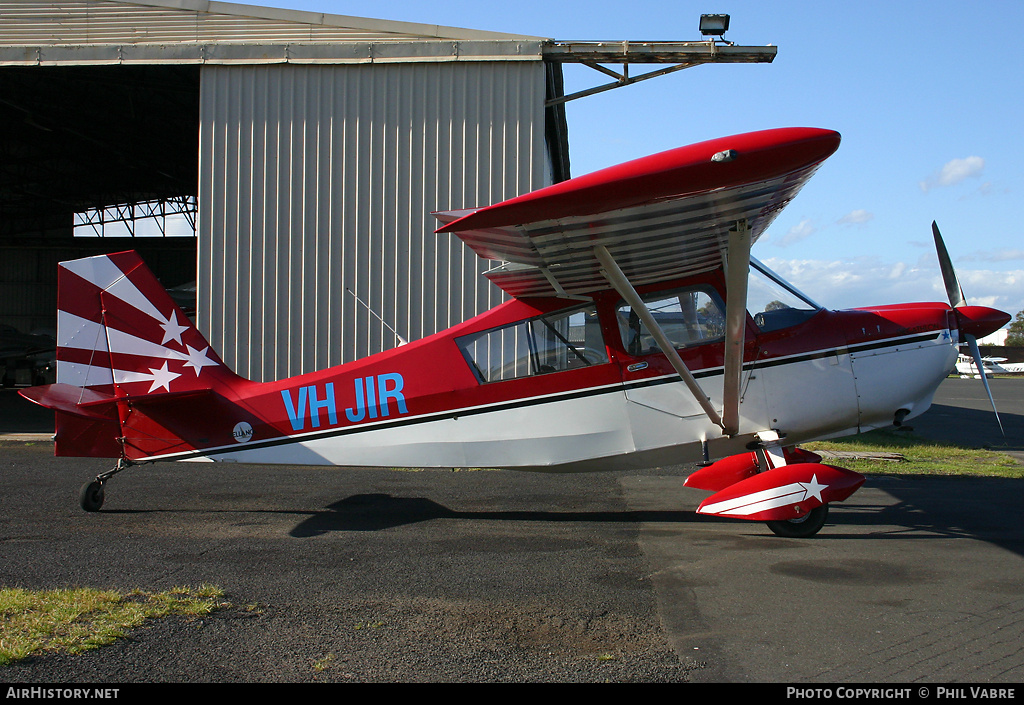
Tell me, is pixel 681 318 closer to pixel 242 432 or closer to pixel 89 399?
pixel 242 432

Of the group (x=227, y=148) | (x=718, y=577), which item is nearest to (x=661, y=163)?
(x=718, y=577)

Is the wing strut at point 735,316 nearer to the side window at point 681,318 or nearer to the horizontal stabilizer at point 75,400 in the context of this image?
the side window at point 681,318

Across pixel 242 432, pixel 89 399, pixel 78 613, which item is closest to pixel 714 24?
pixel 242 432

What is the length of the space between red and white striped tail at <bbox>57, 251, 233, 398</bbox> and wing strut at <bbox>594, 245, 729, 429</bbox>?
4.01 metres

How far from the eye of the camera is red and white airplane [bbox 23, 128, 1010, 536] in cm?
557

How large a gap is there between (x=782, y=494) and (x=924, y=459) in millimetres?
6455

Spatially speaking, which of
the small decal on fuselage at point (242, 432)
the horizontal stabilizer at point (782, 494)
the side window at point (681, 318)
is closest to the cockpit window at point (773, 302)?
the side window at point (681, 318)

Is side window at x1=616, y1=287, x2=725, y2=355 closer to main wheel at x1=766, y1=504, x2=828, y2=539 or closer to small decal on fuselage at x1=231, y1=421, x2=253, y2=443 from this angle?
main wheel at x1=766, y1=504, x2=828, y2=539

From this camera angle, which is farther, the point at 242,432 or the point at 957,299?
the point at 242,432

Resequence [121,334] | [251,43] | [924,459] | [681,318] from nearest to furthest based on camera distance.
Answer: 1. [681,318]
2. [121,334]
3. [924,459]
4. [251,43]

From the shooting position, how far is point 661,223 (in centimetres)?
486

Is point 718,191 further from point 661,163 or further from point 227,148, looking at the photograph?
point 227,148

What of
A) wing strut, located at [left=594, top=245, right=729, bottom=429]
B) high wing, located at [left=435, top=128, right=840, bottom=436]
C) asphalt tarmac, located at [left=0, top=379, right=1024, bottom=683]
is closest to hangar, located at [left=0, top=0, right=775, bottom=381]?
asphalt tarmac, located at [left=0, top=379, right=1024, bottom=683]

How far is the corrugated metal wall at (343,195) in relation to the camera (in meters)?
11.0
